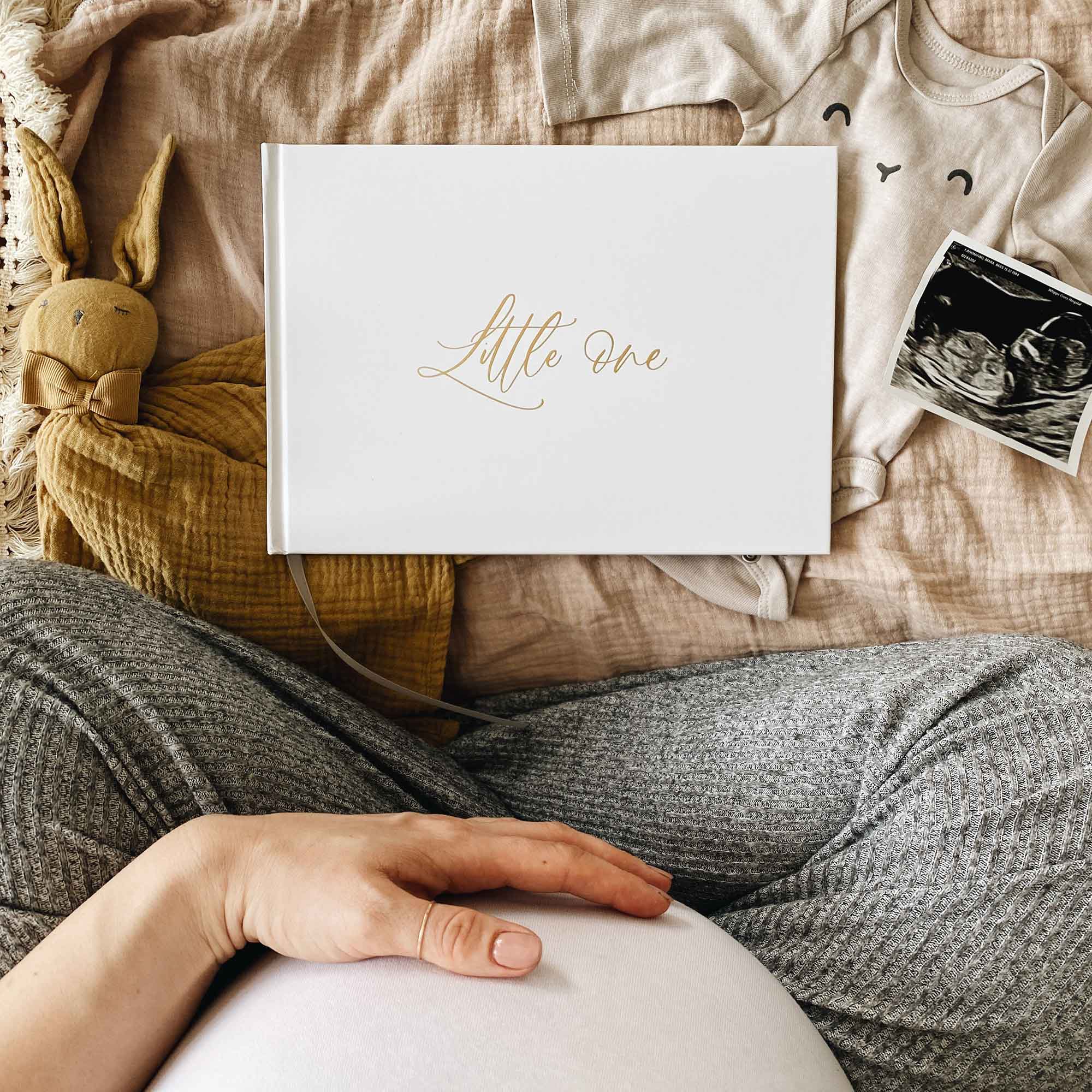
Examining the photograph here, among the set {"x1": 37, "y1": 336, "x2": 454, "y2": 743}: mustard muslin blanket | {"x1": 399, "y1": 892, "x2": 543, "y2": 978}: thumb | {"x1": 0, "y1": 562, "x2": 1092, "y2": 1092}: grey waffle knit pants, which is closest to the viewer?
{"x1": 399, "y1": 892, "x2": 543, "y2": 978}: thumb

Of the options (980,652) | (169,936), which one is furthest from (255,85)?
(980,652)

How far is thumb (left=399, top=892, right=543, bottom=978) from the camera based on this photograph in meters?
0.45

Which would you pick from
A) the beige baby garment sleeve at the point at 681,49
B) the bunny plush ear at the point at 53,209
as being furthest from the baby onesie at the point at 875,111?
the bunny plush ear at the point at 53,209

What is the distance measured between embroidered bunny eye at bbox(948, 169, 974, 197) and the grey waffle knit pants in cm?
41

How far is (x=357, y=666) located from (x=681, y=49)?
0.64 meters

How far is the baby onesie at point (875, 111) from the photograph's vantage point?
778 mm

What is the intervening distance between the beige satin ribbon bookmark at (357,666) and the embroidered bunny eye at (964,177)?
2.10ft

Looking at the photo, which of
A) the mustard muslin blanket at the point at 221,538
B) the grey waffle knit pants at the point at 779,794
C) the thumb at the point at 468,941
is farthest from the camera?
the mustard muslin blanket at the point at 221,538

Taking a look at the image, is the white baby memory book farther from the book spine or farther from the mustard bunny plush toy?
the mustard bunny plush toy

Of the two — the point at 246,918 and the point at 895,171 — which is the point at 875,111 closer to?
the point at 895,171

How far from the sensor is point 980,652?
0.73m

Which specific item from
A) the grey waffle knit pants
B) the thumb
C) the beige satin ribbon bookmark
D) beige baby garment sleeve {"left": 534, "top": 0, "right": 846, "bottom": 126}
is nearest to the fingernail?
the thumb

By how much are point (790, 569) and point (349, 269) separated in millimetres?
491

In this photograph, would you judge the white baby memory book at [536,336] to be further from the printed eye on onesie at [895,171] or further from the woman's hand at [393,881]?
the woman's hand at [393,881]
